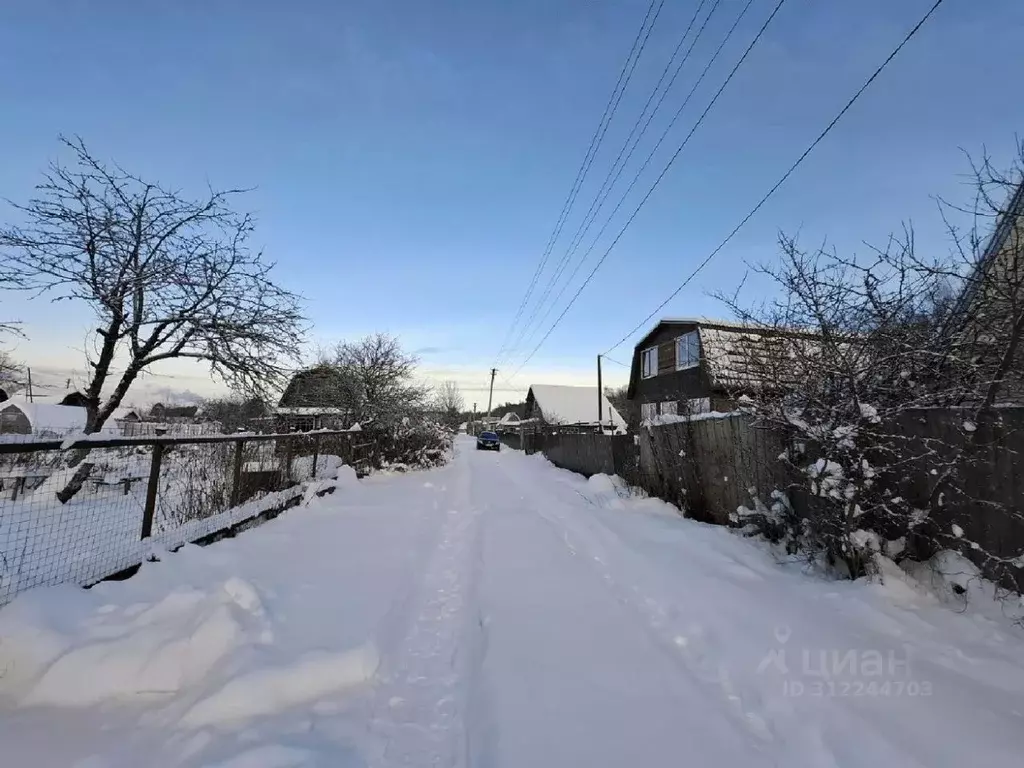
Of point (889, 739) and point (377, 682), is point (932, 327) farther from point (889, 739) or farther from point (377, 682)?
point (377, 682)

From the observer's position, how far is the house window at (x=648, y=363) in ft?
80.2

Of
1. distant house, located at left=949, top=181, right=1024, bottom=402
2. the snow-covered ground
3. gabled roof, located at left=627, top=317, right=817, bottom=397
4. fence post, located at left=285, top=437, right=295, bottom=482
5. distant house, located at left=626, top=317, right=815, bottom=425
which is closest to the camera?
the snow-covered ground

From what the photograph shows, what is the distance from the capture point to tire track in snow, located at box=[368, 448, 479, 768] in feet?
7.66

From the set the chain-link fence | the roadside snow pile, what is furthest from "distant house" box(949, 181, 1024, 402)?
the chain-link fence

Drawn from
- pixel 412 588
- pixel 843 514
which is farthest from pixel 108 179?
pixel 843 514

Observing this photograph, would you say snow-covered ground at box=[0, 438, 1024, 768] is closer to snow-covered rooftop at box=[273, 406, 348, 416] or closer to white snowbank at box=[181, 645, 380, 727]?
white snowbank at box=[181, 645, 380, 727]

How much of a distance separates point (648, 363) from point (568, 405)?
18.9m

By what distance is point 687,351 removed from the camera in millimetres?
20906

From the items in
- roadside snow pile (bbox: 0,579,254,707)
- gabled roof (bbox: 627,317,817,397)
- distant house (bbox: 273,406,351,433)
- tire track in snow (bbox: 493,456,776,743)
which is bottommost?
tire track in snow (bbox: 493,456,776,743)

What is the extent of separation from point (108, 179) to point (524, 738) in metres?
9.69

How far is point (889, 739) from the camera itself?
2379 mm

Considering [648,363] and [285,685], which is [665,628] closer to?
[285,685]

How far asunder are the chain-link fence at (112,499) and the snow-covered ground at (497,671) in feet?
1.16

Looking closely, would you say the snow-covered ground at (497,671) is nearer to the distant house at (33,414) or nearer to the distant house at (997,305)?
the distant house at (997,305)
